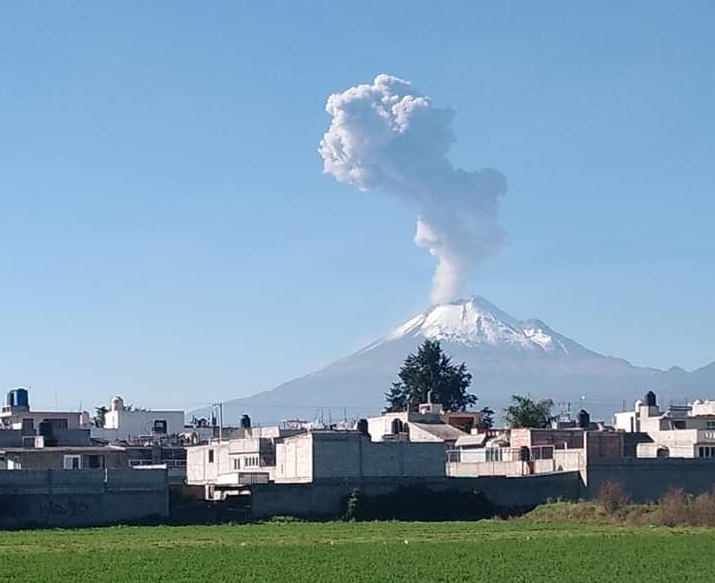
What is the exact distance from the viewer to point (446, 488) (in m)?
76.4

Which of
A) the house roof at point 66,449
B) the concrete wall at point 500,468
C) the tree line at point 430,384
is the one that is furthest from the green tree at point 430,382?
the house roof at point 66,449

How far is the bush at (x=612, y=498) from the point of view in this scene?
70.7 meters

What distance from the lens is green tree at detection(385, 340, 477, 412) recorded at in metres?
132

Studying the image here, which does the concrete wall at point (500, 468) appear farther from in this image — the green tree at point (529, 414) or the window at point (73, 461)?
the green tree at point (529, 414)

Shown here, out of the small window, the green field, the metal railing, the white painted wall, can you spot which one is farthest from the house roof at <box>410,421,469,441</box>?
the green field

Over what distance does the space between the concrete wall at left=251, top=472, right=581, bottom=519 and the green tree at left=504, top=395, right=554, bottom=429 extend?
113 ft

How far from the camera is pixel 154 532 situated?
63.5 metres

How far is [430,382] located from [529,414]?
2156cm

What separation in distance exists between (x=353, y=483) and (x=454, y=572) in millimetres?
32444

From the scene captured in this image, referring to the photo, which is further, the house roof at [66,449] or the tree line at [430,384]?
the tree line at [430,384]

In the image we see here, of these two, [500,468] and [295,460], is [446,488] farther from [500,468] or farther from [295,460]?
[500,468]

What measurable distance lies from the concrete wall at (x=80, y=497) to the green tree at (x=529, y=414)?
43646mm

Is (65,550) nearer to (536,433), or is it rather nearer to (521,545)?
(521,545)

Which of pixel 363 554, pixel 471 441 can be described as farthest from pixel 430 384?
pixel 363 554
